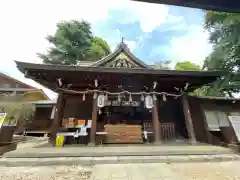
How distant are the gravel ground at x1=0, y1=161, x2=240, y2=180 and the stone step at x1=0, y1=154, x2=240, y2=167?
0.19m

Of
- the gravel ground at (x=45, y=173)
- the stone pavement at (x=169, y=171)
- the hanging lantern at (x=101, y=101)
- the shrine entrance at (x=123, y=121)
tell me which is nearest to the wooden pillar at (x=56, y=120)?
the hanging lantern at (x=101, y=101)

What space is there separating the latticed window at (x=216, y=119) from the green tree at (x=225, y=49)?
155 centimetres

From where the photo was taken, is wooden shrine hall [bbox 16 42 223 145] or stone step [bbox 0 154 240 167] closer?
stone step [bbox 0 154 240 167]

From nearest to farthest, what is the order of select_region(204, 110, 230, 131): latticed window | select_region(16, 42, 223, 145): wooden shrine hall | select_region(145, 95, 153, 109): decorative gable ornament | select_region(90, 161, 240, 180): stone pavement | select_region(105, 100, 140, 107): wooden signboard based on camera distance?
1. select_region(90, 161, 240, 180): stone pavement
2. select_region(16, 42, 223, 145): wooden shrine hall
3. select_region(145, 95, 153, 109): decorative gable ornament
4. select_region(105, 100, 140, 107): wooden signboard
5. select_region(204, 110, 230, 131): latticed window

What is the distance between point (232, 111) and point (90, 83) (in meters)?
8.58

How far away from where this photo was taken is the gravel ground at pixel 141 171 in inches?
118

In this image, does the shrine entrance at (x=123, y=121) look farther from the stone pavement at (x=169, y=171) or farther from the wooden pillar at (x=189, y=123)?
the stone pavement at (x=169, y=171)

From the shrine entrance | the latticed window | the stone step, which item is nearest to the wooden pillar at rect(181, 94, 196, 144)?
the shrine entrance

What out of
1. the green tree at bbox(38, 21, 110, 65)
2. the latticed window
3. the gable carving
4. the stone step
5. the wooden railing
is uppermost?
the green tree at bbox(38, 21, 110, 65)

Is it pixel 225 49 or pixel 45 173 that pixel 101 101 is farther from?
pixel 225 49

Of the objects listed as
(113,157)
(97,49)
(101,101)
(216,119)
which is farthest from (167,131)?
(97,49)

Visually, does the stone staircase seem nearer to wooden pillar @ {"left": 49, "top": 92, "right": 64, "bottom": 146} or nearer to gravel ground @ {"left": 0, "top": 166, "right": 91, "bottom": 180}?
gravel ground @ {"left": 0, "top": 166, "right": 91, "bottom": 180}

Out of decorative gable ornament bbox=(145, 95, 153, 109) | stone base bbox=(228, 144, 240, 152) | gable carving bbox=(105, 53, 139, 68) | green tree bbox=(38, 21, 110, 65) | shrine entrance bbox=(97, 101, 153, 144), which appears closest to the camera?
stone base bbox=(228, 144, 240, 152)

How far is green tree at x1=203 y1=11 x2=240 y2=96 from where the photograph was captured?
753 cm
